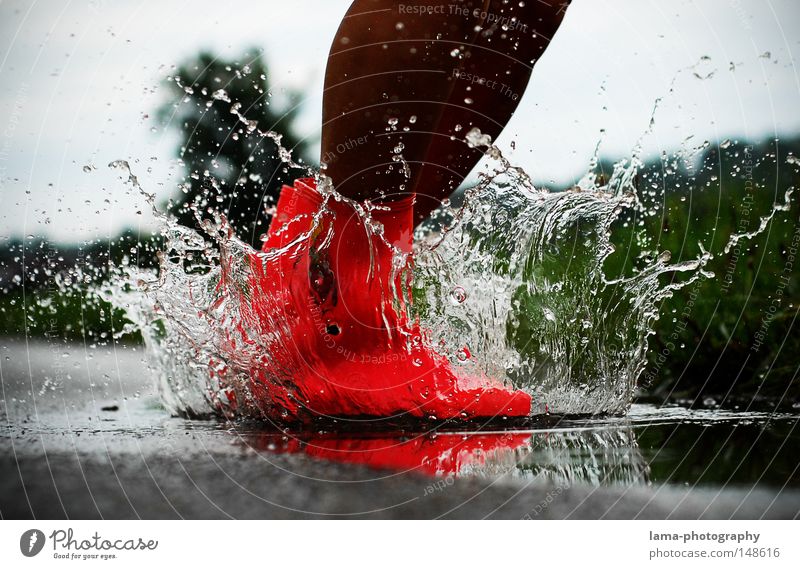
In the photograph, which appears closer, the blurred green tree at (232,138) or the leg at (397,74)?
the leg at (397,74)

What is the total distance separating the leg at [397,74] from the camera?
643 millimetres

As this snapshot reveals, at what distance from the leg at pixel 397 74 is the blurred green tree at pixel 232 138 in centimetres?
103

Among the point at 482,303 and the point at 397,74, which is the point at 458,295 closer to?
the point at 482,303

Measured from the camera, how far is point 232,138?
2.59 metres

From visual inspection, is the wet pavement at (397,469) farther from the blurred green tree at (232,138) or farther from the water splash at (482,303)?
the blurred green tree at (232,138)

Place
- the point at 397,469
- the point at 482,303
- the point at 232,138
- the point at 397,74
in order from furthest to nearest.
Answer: the point at 232,138
the point at 482,303
the point at 397,74
the point at 397,469

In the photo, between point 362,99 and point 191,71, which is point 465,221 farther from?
point 191,71
